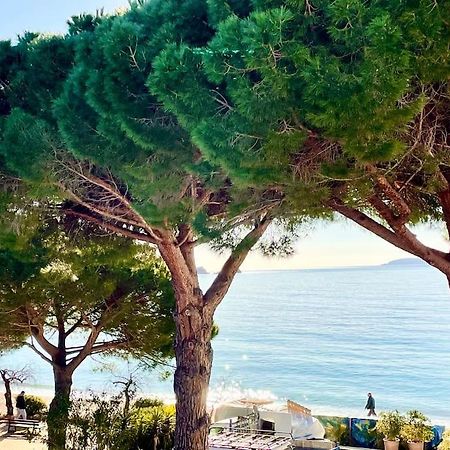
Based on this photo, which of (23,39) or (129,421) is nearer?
(23,39)

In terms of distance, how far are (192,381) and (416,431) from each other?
436 centimetres

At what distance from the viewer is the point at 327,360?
111 ft

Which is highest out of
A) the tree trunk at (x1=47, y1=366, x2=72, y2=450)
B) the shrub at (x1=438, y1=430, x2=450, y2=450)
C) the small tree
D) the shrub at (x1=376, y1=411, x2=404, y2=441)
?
the small tree

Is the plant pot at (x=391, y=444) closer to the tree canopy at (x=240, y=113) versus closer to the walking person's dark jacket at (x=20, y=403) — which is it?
the tree canopy at (x=240, y=113)

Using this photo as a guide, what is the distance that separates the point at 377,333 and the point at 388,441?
3550 cm

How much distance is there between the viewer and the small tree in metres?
6.59

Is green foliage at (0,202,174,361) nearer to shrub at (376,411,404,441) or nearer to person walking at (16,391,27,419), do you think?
person walking at (16,391,27,419)

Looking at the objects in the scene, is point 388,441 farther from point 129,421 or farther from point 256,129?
point 256,129

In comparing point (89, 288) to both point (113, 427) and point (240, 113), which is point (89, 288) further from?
point (240, 113)

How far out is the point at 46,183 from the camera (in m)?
4.54

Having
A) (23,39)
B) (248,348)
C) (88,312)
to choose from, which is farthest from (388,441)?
(248,348)

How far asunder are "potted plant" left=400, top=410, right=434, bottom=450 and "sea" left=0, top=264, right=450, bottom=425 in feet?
11.7

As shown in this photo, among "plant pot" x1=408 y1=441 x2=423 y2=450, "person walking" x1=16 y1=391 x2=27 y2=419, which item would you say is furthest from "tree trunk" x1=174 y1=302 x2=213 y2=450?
"person walking" x1=16 y1=391 x2=27 y2=419

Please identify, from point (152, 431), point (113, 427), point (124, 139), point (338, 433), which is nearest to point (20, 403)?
point (152, 431)
